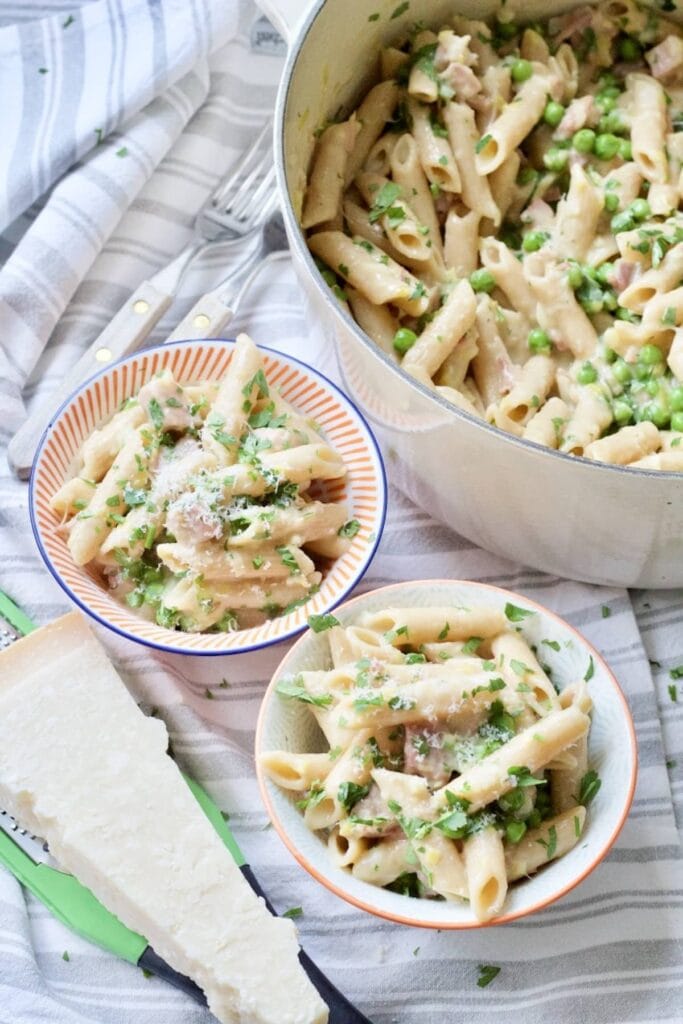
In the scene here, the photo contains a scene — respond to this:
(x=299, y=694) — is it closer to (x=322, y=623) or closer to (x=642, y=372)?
(x=322, y=623)

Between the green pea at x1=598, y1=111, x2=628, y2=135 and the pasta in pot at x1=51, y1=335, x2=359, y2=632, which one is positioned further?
the green pea at x1=598, y1=111, x2=628, y2=135

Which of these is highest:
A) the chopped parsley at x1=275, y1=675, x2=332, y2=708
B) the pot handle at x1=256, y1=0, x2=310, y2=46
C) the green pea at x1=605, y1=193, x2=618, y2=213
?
the pot handle at x1=256, y1=0, x2=310, y2=46

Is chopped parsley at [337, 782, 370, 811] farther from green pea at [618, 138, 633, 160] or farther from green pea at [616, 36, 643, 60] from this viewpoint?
green pea at [616, 36, 643, 60]

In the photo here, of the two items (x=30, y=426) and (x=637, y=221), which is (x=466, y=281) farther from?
(x=30, y=426)

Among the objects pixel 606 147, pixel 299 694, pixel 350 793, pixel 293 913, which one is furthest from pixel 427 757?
pixel 606 147

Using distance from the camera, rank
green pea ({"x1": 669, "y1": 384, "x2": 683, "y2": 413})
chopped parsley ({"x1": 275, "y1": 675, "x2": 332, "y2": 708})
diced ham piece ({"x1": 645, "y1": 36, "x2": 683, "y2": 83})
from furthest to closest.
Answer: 1. diced ham piece ({"x1": 645, "y1": 36, "x2": 683, "y2": 83})
2. green pea ({"x1": 669, "y1": 384, "x2": 683, "y2": 413})
3. chopped parsley ({"x1": 275, "y1": 675, "x2": 332, "y2": 708})

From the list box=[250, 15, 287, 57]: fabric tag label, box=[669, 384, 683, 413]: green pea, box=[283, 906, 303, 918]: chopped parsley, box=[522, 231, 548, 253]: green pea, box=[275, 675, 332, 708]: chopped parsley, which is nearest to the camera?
box=[275, 675, 332, 708]: chopped parsley

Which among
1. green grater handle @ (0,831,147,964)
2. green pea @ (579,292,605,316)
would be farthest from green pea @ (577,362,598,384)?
green grater handle @ (0,831,147,964)
